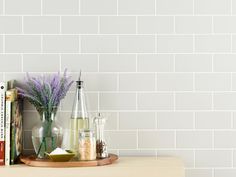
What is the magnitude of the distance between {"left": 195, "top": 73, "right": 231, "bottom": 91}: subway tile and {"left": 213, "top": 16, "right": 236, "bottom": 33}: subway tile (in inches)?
7.4

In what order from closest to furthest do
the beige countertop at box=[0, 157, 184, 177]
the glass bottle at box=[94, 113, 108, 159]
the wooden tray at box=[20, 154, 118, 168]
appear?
the beige countertop at box=[0, 157, 184, 177] < the wooden tray at box=[20, 154, 118, 168] < the glass bottle at box=[94, 113, 108, 159]

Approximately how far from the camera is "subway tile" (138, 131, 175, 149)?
7.47 ft

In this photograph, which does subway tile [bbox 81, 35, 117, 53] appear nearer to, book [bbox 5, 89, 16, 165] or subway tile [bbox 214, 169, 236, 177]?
book [bbox 5, 89, 16, 165]

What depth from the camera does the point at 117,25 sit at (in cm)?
227

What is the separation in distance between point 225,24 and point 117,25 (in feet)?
1.52

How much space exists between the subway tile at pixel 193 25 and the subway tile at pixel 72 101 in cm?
47

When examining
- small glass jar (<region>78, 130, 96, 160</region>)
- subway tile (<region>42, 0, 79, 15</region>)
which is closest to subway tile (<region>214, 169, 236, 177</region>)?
small glass jar (<region>78, 130, 96, 160</region>)

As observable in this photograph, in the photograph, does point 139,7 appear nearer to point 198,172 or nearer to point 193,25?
point 193,25

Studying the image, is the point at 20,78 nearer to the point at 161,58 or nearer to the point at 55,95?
the point at 55,95

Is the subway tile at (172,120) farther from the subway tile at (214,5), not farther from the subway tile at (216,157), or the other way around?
the subway tile at (214,5)

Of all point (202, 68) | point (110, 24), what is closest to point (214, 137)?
point (202, 68)

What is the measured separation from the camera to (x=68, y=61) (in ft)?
7.43

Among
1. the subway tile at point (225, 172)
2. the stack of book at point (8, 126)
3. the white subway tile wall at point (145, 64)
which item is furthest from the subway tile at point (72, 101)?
the subway tile at point (225, 172)

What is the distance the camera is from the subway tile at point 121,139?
2281 mm
